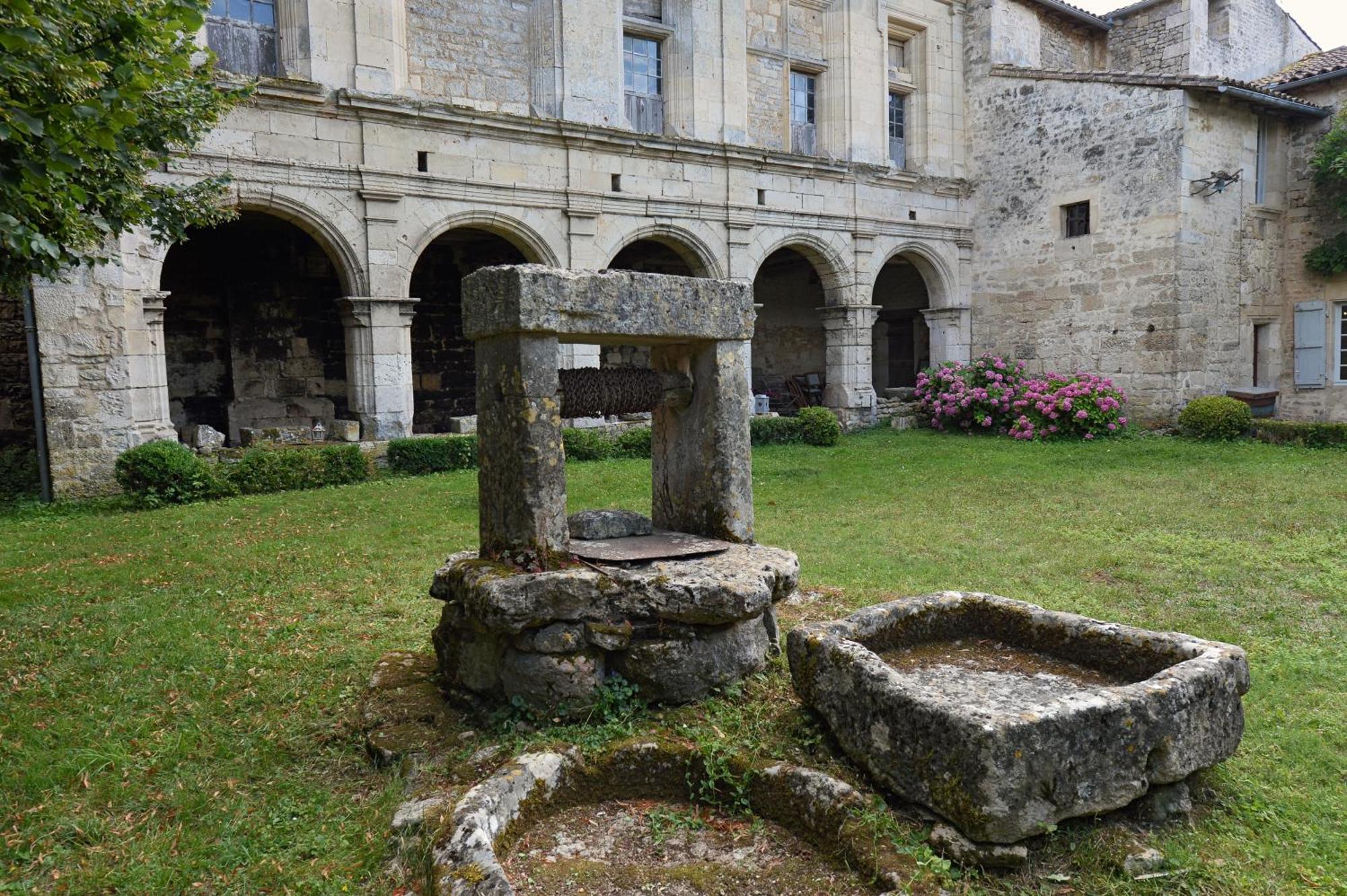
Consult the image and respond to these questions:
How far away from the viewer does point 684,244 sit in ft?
44.7

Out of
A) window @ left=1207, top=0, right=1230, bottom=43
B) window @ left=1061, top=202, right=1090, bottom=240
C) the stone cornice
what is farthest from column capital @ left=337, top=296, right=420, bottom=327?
window @ left=1207, top=0, right=1230, bottom=43

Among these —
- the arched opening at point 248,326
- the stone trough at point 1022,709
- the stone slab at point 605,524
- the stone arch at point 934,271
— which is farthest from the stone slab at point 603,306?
the stone arch at point 934,271

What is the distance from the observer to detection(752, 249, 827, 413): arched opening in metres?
19.3

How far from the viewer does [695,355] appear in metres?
4.12

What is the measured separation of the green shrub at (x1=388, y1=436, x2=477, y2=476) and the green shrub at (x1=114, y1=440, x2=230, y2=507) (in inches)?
81.9

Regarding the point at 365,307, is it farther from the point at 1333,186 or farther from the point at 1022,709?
the point at 1333,186

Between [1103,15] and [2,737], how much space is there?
2087cm

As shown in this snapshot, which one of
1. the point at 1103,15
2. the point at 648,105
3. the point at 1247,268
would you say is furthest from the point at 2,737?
the point at 1103,15

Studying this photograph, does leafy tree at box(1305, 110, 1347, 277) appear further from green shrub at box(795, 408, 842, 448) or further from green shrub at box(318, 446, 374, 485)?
green shrub at box(318, 446, 374, 485)

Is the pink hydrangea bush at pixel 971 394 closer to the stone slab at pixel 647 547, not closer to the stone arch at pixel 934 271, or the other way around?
the stone arch at pixel 934 271

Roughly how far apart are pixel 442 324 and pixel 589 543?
11.8 meters

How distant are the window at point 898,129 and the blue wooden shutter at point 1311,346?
278 inches

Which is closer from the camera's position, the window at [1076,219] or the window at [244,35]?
the window at [244,35]

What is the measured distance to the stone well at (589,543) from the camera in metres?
3.33
